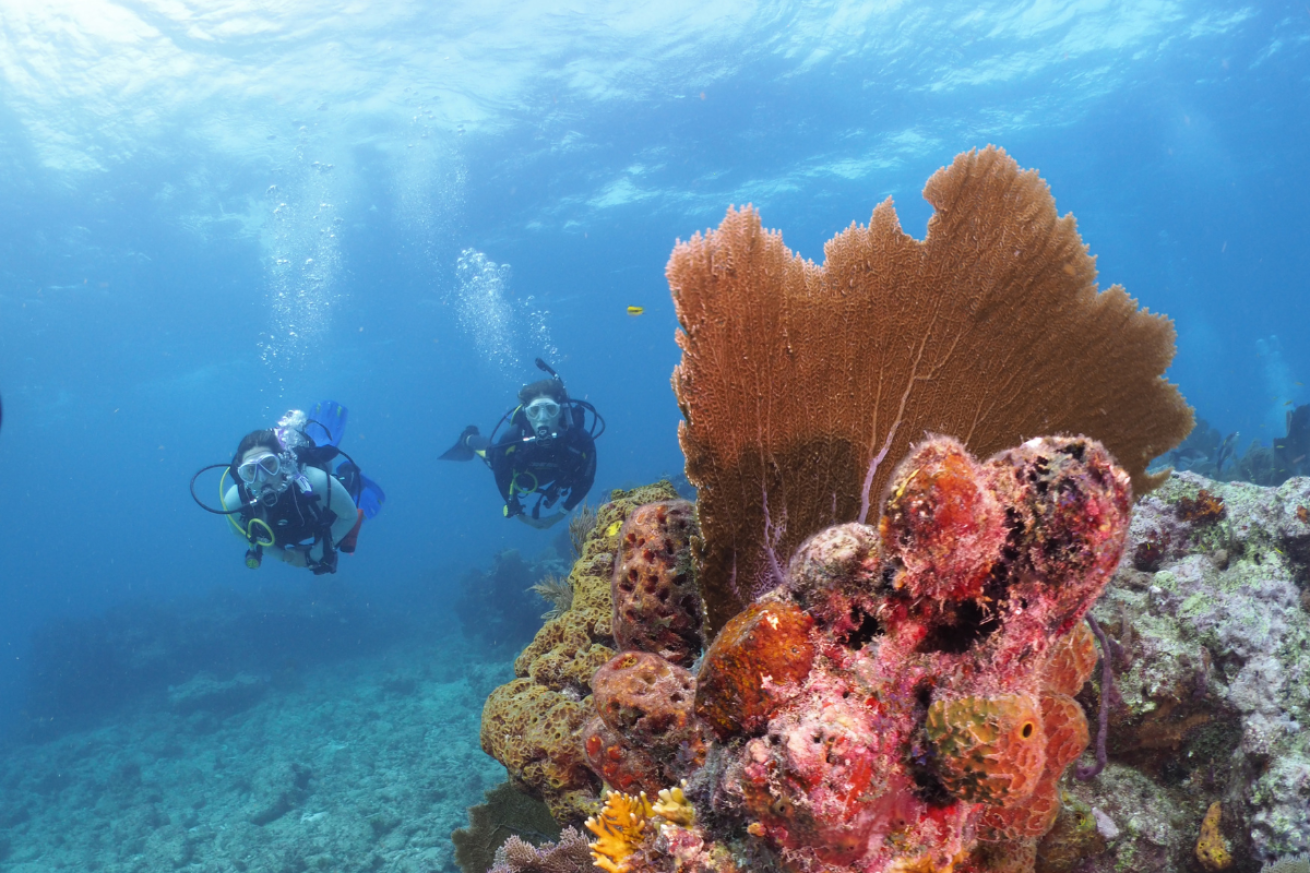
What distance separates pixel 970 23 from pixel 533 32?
17960 millimetres

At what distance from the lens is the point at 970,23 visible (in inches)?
1030

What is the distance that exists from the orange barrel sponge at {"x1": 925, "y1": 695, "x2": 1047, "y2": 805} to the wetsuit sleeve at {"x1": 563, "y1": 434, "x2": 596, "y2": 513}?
9907mm

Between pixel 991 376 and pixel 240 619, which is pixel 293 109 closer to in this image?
pixel 240 619

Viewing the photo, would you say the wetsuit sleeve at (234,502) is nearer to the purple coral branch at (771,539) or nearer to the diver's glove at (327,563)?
the diver's glove at (327,563)

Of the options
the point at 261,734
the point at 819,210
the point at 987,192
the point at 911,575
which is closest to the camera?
the point at 911,575

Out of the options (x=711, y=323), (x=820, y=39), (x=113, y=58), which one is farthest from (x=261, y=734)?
(x=820, y=39)

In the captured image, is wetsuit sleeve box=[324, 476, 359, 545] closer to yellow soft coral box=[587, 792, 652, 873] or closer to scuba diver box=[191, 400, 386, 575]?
scuba diver box=[191, 400, 386, 575]

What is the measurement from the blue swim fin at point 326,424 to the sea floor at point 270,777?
20.2 feet

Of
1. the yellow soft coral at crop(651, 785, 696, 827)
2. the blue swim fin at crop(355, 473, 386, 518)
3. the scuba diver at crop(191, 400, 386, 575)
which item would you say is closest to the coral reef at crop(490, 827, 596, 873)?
the yellow soft coral at crop(651, 785, 696, 827)

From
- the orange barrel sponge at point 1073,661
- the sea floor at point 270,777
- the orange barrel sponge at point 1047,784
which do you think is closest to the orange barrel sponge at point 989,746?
the orange barrel sponge at point 1047,784

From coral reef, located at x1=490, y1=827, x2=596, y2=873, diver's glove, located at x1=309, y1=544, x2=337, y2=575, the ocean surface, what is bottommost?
coral reef, located at x1=490, y1=827, x2=596, y2=873

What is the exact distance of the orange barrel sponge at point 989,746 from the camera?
4.84ft

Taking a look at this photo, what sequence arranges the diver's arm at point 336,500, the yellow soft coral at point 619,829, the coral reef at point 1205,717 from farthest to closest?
the diver's arm at point 336,500
the coral reef at point 1205,717
the yellow soft coral at point 619,829

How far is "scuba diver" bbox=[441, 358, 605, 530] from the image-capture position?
11.1 metres
